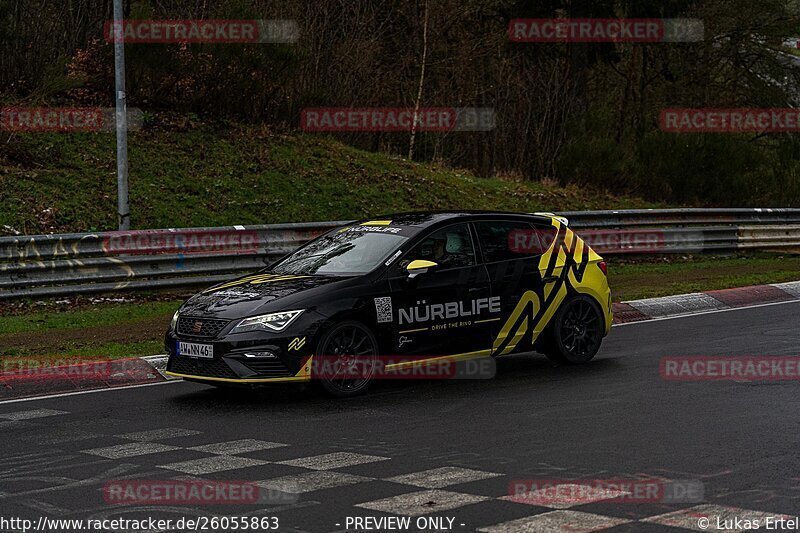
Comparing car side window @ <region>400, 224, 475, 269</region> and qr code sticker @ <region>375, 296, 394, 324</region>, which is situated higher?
car side window @ <region>400, 224, 475, 269</region>

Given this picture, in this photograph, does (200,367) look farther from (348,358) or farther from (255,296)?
(348,358)

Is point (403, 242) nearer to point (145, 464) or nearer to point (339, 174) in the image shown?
point (145, 464)

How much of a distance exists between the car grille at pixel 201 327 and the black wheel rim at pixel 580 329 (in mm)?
3632

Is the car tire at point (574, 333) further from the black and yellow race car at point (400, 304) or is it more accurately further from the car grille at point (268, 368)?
the car grille at point (268, 368)

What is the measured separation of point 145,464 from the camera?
785cm

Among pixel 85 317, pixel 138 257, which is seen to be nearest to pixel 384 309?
pixel 85 317

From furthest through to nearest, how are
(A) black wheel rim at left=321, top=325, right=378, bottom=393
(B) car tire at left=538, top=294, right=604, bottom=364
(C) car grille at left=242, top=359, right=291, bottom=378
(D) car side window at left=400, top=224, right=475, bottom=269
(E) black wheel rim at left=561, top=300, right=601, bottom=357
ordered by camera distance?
(E) black wheel rim at left=561, top=300, right=601, bottom=357 → (B) car tire at left=538, top=294, right=604, bottom=364 → (D) car side window at left=400, top=224, right=475, bottom=269 → (A) black wheel rim at left=321, top=325, right=378, bottom=393 → (C) car grille at left=242, top=359, right=291, bottom=378

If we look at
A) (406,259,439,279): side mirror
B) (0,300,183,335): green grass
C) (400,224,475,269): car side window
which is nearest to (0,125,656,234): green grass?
(0,300,183,335): green grass

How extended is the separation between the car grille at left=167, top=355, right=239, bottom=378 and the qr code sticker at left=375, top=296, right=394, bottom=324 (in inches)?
54.5

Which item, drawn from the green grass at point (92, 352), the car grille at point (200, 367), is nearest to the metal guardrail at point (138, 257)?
the green grass at point (92, 352)

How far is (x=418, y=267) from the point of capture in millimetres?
10648

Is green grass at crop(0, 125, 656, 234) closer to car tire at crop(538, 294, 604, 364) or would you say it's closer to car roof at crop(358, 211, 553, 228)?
car roof at crop(358, 211, 553, 228)

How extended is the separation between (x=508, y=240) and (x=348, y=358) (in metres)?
2.26

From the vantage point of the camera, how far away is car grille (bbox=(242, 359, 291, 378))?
989 cm
